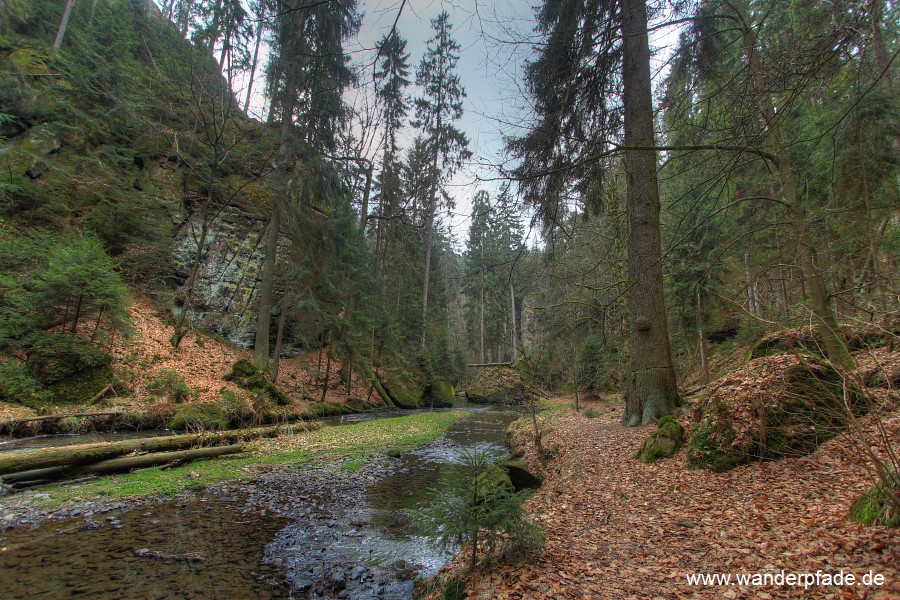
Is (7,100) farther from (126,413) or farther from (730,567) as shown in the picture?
(730,567)

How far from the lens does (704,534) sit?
10.7ft

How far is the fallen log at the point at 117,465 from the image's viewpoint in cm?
546

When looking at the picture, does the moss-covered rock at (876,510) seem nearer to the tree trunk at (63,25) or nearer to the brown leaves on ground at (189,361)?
the brown leaves on ground at (189,361)

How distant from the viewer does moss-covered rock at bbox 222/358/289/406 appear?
13117mm

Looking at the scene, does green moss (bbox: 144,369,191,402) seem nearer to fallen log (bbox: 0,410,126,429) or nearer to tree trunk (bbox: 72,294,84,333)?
fallen log (bbox: 0,410,126,429)

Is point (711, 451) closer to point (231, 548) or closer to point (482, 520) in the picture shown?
point (482, 520)

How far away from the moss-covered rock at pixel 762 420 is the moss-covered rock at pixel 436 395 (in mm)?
21226

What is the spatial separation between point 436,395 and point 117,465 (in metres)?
20.0

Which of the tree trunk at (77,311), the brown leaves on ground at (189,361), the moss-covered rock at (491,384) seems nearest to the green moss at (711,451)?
the brown leaves on ground at (189,361)

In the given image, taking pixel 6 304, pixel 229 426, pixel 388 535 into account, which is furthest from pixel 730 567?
pixel 6 304

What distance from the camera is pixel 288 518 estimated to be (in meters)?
5.09

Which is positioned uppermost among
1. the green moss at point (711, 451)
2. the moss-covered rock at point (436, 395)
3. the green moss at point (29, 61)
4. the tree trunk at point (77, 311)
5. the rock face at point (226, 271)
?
the green moss at point (29, 61)

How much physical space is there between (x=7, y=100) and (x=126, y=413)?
1557 cm

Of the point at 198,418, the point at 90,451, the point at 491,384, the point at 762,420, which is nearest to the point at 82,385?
the point at 198,418
